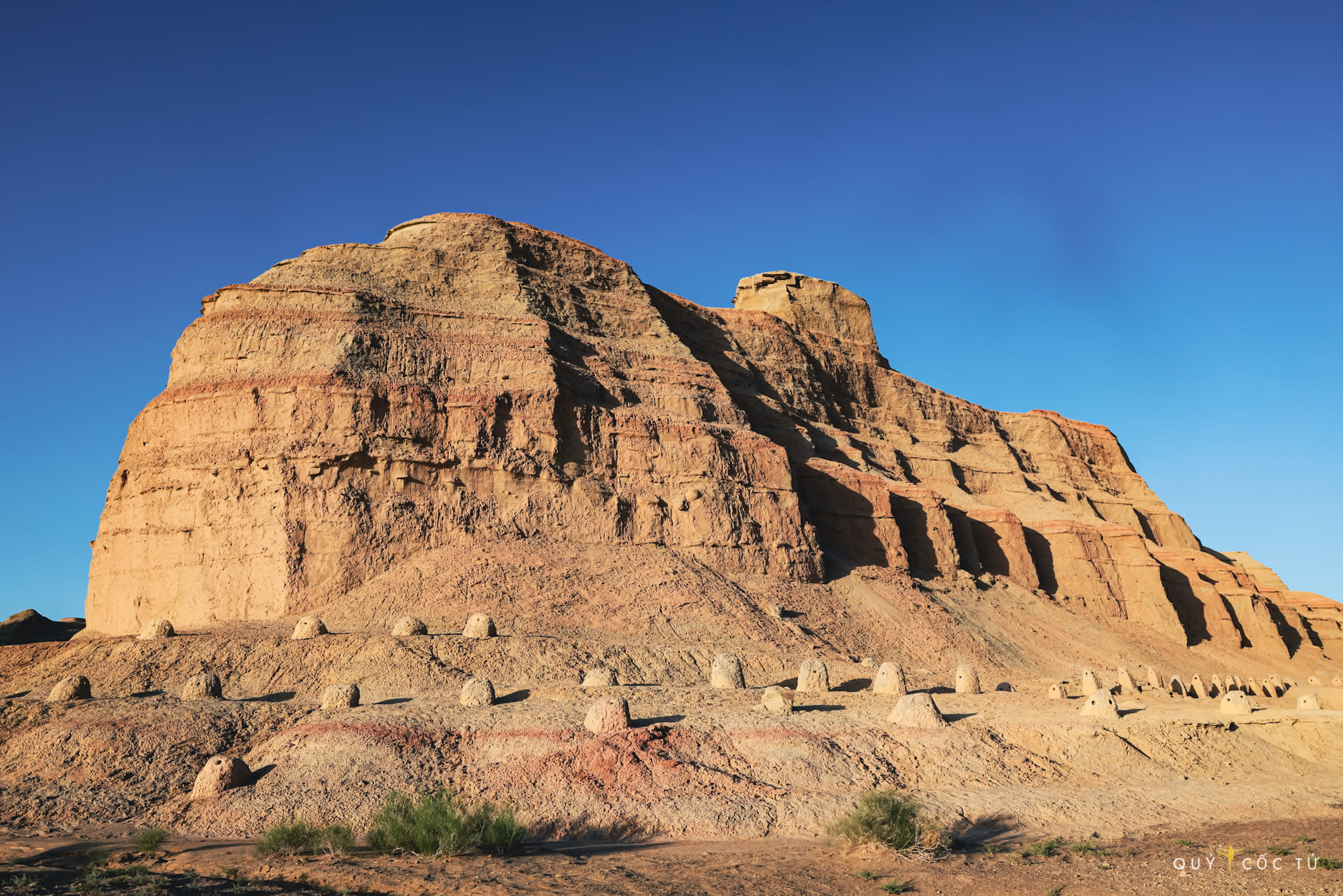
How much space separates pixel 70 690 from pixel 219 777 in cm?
546

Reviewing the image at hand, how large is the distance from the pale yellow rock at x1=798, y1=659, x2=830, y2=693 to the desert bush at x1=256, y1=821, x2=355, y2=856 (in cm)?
1098

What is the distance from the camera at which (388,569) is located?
28.2 metres

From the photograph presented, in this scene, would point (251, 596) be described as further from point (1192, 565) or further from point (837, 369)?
point (1192, 565)

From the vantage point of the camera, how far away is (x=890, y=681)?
2127cm

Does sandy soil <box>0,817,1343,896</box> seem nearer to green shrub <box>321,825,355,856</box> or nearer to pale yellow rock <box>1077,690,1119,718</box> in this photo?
green shrub <box>321,825,355,856</box>

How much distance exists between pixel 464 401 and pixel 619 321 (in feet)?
44.9

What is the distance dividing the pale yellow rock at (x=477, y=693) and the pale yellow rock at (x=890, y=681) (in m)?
8.72

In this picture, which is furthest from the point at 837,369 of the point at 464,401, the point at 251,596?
the point at 251,596

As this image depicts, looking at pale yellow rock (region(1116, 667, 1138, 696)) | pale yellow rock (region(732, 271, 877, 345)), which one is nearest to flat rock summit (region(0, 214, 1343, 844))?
pale yellow rock (region(1116, 667, 1138, 696))

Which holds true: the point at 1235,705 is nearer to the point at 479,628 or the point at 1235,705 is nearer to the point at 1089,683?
the point at 1089,683

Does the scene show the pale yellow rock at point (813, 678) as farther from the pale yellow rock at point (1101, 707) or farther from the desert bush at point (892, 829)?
the desert bush at point (892, 829)

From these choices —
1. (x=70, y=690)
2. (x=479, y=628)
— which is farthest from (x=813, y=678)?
(x=70, y=690)

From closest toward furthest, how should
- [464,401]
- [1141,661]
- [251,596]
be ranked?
[251,596] < [464,401] < [1141,661]

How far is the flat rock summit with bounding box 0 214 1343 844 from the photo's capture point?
15961 mm
